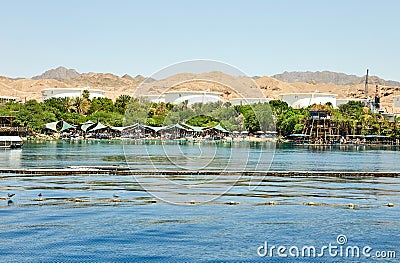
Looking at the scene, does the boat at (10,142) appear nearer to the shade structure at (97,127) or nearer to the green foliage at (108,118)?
the shade structure at (97,127)

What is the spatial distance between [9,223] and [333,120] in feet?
363

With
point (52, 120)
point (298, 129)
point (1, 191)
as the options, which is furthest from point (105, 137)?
point (1, 191)

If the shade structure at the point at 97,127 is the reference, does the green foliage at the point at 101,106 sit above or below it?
above

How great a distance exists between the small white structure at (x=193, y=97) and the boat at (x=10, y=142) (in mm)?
21304

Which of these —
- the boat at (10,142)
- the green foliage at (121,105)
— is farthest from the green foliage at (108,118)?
the boat at (10,142)

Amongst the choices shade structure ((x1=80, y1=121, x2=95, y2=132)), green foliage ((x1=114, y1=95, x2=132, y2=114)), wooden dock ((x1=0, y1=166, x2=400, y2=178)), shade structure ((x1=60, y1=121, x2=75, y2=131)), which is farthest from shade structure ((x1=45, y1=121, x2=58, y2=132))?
wooden dock ((x1=0, y1=166, x2=400, y2=178))

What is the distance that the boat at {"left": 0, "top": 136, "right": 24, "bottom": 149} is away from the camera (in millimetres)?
88375

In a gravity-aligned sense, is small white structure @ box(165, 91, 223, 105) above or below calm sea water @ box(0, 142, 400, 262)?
above

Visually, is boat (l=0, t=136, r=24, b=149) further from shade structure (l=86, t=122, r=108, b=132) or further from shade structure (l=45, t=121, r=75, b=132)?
shade structure (l=86, t=122, r=108, b=132)

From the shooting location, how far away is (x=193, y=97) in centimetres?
8206

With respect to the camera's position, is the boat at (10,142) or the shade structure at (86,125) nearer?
the boat at (10,142)

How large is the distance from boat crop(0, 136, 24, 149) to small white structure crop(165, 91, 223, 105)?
69.9 ft

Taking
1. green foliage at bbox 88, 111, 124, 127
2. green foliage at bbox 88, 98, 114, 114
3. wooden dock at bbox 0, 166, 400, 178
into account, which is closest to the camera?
wooden dock at bbox 0, 166, 400, 178

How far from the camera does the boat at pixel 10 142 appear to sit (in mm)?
88375
